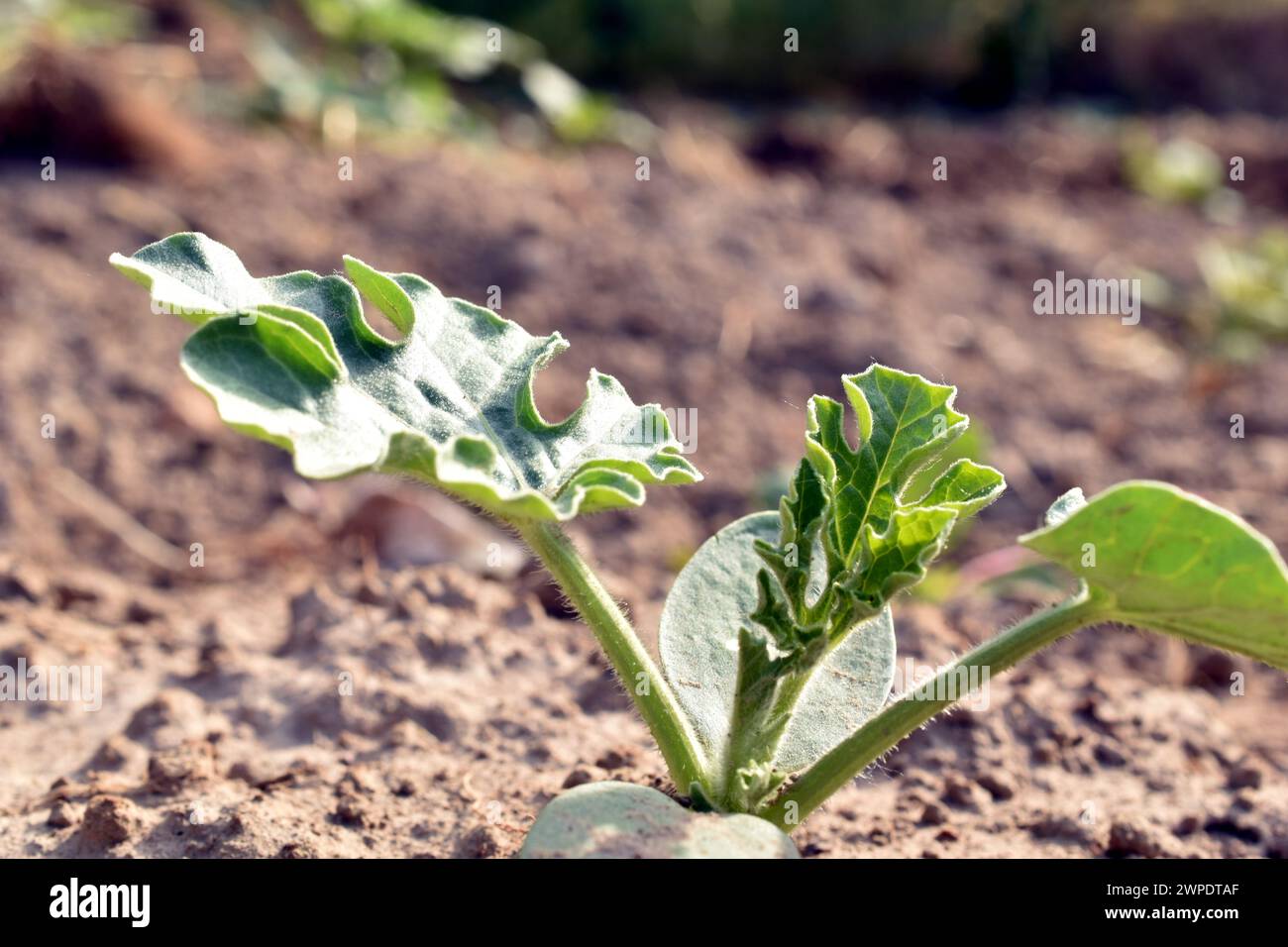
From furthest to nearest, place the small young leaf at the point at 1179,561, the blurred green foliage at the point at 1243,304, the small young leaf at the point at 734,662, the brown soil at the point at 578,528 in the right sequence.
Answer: the blurred green foliage at the point at 1243,304, the brown soil at the point at 578,528, the small young leaf at the point at 734,662, the small young leaf at the point at 1179,561

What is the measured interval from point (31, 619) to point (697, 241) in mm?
3203

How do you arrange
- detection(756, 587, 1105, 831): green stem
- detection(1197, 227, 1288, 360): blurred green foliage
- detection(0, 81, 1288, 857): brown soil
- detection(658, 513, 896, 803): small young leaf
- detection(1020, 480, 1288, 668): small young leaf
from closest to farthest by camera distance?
detection(1020, 480, 1288, 668): small young leaf, detection(756, 587, 1105, 831): green stem, detection(658, 513, 896, 803): small young leaf, detection(0, 81, 1288, 857): brown soil, detection(1197, 227, 1288, 360): blurred green foliage

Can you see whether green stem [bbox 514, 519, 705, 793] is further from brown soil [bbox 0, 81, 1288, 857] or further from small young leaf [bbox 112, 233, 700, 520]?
brown soil [bbox 0, 81, 1288, 857]

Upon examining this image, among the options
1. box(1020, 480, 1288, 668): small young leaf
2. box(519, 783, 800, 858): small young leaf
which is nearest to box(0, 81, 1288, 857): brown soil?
box(519, 783, 800, 858): small young leaf

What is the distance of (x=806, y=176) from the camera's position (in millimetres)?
6938

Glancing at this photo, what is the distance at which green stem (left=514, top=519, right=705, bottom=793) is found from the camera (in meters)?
1.64

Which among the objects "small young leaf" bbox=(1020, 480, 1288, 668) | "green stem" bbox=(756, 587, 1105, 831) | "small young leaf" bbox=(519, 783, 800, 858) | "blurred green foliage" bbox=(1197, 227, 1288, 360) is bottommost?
"small young leaf" bbox=(519, 783, 800, 858)

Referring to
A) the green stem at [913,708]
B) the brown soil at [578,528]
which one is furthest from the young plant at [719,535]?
the brown soil at [578,528]

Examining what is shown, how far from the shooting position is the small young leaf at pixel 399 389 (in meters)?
1.46

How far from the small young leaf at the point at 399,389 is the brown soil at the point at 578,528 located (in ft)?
1.76

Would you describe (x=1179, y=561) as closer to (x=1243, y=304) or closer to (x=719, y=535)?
(x=719, y=535)

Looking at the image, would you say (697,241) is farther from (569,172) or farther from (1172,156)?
(1172,156)

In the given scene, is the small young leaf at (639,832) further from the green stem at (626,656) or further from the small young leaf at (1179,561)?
the small young leaf at (1179,561)

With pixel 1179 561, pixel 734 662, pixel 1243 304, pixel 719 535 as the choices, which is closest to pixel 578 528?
pixel 719 535
